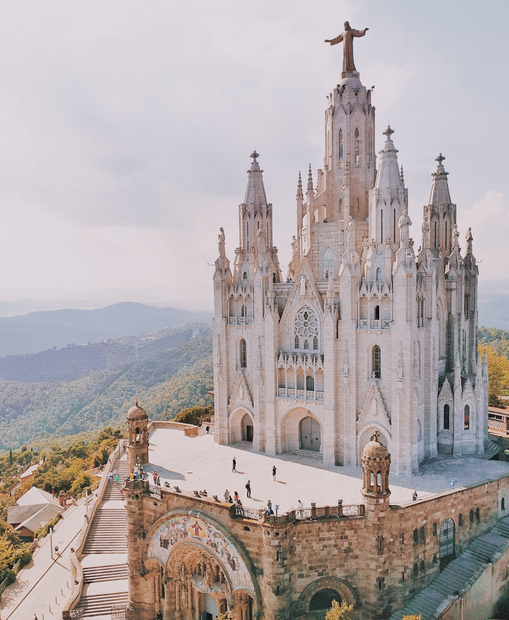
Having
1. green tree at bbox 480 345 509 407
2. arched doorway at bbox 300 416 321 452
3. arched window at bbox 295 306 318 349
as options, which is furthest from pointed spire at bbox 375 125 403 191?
green tree at bbox 480 345 509 407

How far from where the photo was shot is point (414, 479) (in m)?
30.3

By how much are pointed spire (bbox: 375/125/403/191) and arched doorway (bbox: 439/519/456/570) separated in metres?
19.5

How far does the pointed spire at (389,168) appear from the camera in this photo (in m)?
33.1

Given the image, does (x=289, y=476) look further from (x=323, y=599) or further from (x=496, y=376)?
(x=496, y=376)

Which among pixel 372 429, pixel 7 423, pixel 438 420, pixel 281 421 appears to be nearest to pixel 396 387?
pixel 372 429

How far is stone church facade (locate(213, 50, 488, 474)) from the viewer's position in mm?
32062

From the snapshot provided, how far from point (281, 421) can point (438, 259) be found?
15173 mm

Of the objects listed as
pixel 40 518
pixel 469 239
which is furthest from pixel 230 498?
pixel 40 518

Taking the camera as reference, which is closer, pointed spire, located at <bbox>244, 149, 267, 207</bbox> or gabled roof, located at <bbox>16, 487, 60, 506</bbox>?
pointed spire, located at <bbox>244, 149, 267, 207</bbox>

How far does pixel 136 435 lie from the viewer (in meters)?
34.3

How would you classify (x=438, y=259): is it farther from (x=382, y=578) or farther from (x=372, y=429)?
(x=382, y=578)

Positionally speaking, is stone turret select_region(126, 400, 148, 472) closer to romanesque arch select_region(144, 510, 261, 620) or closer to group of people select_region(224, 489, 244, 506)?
romanesque arch select_region(144, 510, 261, 620)

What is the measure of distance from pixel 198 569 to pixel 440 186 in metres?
28.5

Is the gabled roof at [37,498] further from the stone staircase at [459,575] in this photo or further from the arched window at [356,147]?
the arched window at [356,147]
